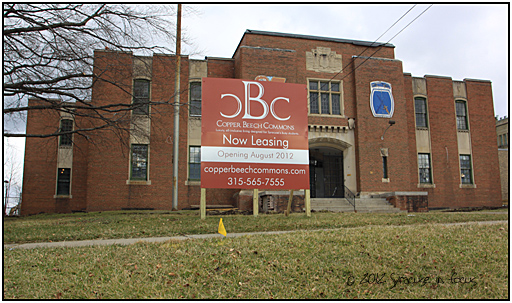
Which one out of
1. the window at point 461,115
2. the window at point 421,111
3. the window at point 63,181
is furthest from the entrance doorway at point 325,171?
the window at point 63,181

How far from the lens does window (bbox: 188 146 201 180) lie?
72.8 ft

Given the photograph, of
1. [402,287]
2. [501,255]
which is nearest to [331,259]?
[402,287]

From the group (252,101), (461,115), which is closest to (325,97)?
(461,115)

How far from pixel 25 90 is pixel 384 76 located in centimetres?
1924

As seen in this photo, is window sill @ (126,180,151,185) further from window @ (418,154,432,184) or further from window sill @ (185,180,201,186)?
window @ (418,154,432,184)

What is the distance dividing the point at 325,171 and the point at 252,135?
43.1 ft

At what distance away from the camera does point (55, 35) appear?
37.2 ft

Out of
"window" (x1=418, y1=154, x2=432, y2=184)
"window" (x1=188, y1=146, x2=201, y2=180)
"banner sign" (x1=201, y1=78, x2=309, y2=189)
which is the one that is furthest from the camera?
"window" (x1=418, y1=154, x2=432, y2=184)

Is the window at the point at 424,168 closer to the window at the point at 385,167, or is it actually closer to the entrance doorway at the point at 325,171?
the window at the point at 385,167

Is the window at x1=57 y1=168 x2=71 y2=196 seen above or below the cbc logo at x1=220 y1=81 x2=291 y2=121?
below

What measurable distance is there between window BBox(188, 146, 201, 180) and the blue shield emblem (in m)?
10.7

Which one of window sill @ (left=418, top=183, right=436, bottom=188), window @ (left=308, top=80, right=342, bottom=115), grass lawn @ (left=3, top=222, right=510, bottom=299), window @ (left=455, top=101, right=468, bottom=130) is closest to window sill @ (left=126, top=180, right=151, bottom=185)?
window @ (left=308, top=80, right=342, bottom=115)

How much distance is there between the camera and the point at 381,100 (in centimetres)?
2327

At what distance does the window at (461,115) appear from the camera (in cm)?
2652
